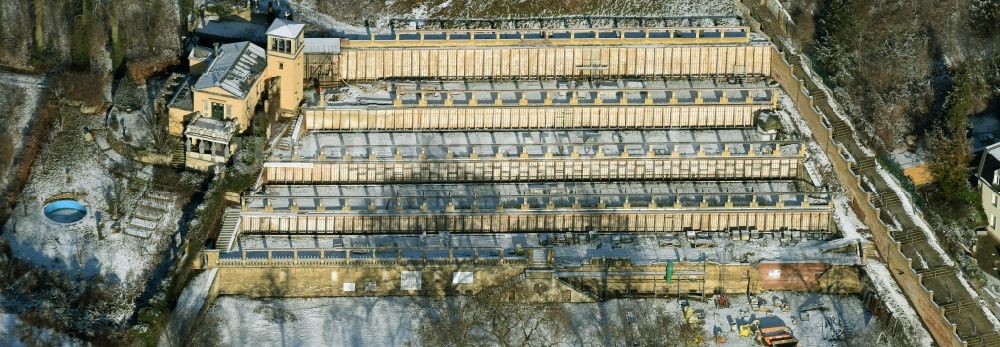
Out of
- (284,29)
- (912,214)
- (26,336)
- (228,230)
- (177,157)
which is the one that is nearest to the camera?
(26,336)

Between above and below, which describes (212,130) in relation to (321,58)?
below

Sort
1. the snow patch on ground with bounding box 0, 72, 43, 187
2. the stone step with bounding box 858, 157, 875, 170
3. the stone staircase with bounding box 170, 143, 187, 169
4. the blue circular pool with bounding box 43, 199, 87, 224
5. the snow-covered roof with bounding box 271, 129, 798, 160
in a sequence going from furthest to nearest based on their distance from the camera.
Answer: the stone step with bounding box 858, 157, 875, 170
the snow-covered roof with bounding box 271, 129, 798, 160
the snow patch on ground with bounding box 0, 72, 43, 187
the stone staircase with bounding box 170, 143, 187, 169
the blue circular pool with bounding box 43, 199, 87, 224

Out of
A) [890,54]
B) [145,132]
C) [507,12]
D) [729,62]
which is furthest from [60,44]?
[890,54]

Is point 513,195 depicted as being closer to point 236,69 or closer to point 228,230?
point 228,230

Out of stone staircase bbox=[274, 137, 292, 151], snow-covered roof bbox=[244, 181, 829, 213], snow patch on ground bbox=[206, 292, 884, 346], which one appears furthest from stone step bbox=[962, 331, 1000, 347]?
stone staircase bbox=[274, 137, 292, 151]

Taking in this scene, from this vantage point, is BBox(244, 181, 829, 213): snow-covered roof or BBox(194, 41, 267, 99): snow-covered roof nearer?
BBox(244, 181, 829, 213): snow-covered roof

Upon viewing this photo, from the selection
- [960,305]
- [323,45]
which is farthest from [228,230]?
[960,305]

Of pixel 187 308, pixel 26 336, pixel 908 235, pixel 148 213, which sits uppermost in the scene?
pixel 148 213

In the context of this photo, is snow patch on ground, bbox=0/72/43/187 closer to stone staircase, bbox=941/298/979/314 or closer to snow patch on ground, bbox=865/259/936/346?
snow patch on ground, bbox=865/259/936/346
